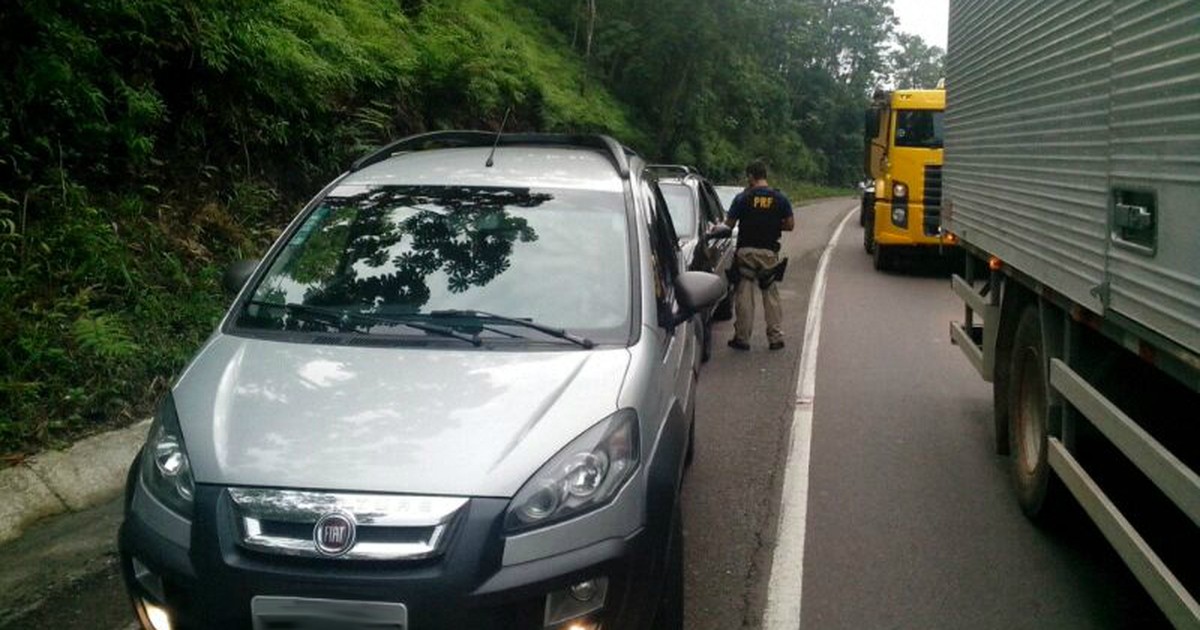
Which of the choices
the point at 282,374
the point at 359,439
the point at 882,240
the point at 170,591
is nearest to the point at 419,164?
the point at 282,374

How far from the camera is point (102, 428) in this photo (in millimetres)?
6453

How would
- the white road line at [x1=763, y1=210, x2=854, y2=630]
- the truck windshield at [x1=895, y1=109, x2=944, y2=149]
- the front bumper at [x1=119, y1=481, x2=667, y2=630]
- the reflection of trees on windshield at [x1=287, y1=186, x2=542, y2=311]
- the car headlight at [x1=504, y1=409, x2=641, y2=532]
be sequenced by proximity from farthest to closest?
1. the truck windshield at [x1=895, y1=109, x2=944, y2=149]
2. the white road line at [x1=763, y1=210, x2=854, y2=630]
3. the reflection of trees on windshield at [x1=287, y1=186, x2=542, y2=311]
4. the car headlight at [x1=504, y1=409, x2=641, y2=532]
5. the front bumper at [x1=119, y1=481, x2=667, y2=630]

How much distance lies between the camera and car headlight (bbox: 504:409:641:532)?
3.33 meters

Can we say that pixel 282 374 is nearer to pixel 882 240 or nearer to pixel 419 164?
pixel 419 164

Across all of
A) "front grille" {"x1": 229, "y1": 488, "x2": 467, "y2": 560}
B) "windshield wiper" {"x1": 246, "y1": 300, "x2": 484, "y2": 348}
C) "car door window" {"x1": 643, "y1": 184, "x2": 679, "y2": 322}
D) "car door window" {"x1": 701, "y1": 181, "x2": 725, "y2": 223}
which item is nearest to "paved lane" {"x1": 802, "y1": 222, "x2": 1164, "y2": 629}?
"car door window" {"x1": 643, "y1": 184, "x2": 679, "y2": 322}

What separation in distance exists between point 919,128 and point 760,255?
7394 millimetres

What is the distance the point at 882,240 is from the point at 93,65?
11.9m

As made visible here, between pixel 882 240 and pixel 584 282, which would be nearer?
pixel 584 282

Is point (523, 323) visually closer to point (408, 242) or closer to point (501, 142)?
point (408, 242)

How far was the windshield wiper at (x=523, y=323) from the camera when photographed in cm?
416

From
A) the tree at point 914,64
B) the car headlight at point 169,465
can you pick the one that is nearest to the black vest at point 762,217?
the car headlight at point 169,465

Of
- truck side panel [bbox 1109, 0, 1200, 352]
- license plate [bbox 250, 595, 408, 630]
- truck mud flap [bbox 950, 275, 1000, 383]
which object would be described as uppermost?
truck side panel [bbox 1109, 0, 1200, 352]

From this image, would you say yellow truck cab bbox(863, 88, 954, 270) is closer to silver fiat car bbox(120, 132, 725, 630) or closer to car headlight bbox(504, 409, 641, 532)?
silver fiat car bbox(120, 132, 725, 630)

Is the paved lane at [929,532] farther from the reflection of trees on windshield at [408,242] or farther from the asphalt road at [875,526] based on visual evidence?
the reflection of trees on windshield at [408,242]
